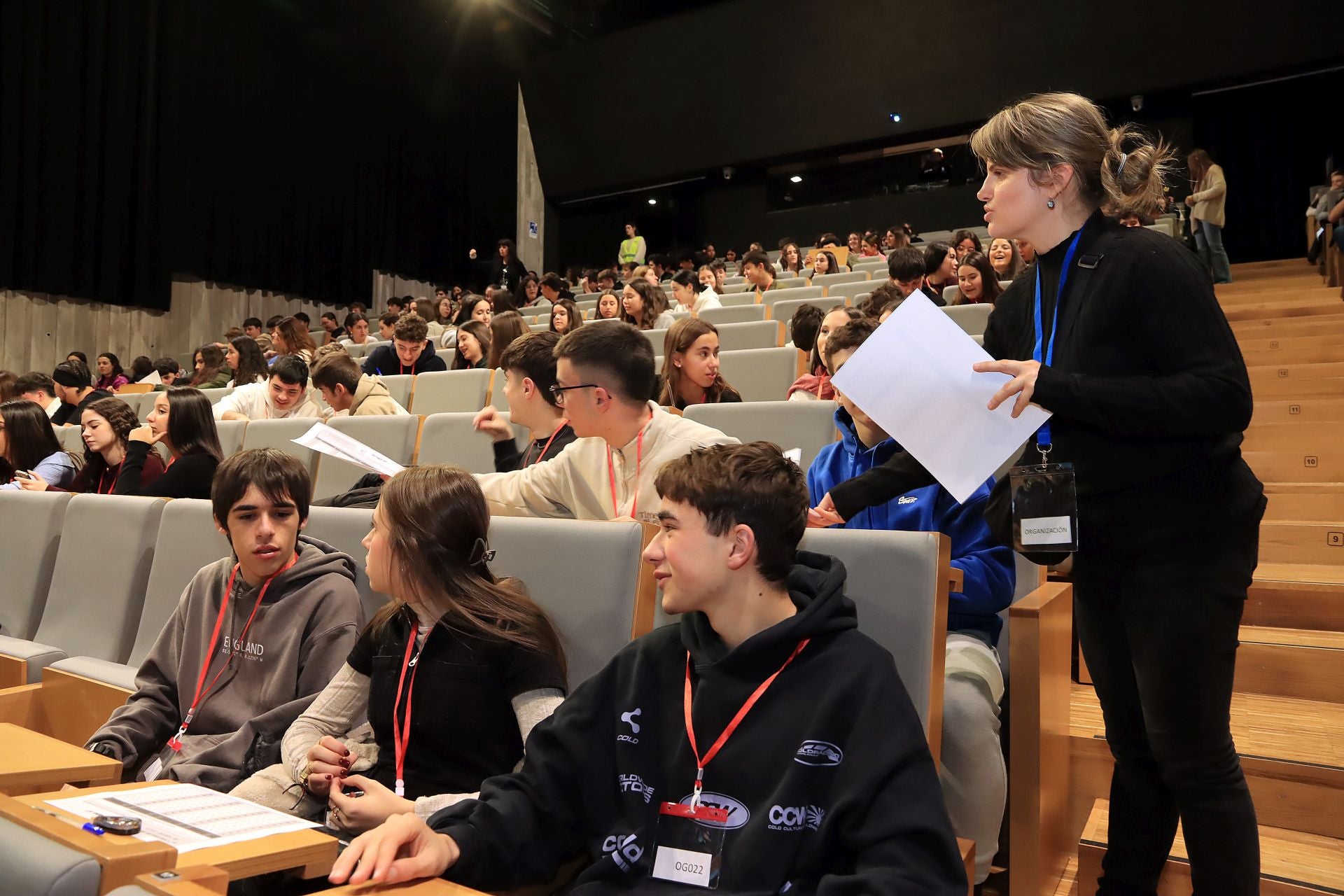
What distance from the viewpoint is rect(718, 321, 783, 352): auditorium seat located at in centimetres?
443

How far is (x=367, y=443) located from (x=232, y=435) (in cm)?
73

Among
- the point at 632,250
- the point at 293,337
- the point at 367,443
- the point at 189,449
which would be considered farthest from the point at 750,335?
the point at 632,250

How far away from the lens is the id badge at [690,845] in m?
1.08

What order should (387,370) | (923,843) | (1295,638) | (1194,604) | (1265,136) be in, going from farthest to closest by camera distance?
(1265,136)
(387,370)
(1295,638)
(1194,604)
(923,843)

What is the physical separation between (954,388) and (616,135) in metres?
11.2

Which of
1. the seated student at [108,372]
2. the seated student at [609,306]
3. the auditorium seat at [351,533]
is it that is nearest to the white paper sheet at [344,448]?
the auditorium seat at [351,533]

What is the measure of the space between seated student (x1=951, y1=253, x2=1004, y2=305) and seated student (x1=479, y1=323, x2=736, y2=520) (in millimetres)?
2287

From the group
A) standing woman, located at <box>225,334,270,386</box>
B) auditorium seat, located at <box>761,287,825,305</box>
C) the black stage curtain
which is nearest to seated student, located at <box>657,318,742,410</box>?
auditorium seat, located at <box>761,287,825,305</box>

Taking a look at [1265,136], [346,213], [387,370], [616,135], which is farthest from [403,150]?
[1265,136]

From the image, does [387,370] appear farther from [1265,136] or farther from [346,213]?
[1265,136]

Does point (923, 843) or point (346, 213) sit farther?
point (346, 213)

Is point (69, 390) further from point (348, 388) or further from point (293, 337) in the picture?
point (348, 388)

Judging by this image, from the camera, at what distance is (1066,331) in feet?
4.22

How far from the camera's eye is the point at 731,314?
545 cm
